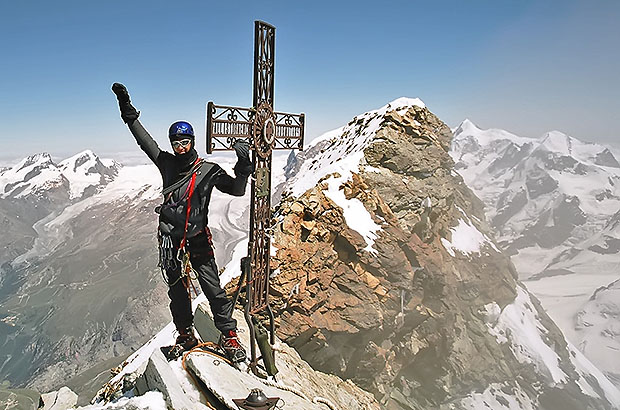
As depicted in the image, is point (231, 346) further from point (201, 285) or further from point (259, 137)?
point (259, 137)

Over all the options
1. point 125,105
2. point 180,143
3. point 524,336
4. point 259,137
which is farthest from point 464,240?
point 125,105

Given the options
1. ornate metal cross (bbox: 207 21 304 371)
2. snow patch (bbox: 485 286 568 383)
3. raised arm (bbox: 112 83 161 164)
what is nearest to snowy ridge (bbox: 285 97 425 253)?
ornate metal cross (bbox: 207 21 304 371)

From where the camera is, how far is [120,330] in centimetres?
8775

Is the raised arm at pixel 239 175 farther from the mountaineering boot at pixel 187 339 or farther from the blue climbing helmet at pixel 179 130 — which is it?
the mountaineering boot at pixel 187 339

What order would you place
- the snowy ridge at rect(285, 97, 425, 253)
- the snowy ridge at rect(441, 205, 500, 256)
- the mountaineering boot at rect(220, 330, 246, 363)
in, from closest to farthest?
the mountaineering boot at rect(220, 330, 246, 363)
the snowy ridge at rect(285, 97, 425, 253)
the snowy ridge at rect(441, 205, 500, 256)

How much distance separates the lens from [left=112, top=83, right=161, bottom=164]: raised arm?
4887 millimetres

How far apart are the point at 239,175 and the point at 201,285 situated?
183 centimetres

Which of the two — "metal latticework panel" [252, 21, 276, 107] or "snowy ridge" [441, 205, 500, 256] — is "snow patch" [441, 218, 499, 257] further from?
"metal latticework panel" [252, 21, 276, 107]

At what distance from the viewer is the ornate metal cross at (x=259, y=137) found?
672 cm

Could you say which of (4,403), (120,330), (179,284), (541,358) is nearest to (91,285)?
(120,330)

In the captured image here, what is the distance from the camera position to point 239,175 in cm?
500

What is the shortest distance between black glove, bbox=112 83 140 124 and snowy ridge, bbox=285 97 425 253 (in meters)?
11.5

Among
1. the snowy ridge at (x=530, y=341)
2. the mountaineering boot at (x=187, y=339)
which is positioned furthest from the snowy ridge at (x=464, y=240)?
the mountaineering boot at (x=187, y=339)

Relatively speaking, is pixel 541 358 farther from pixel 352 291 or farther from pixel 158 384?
pixel 158 384
